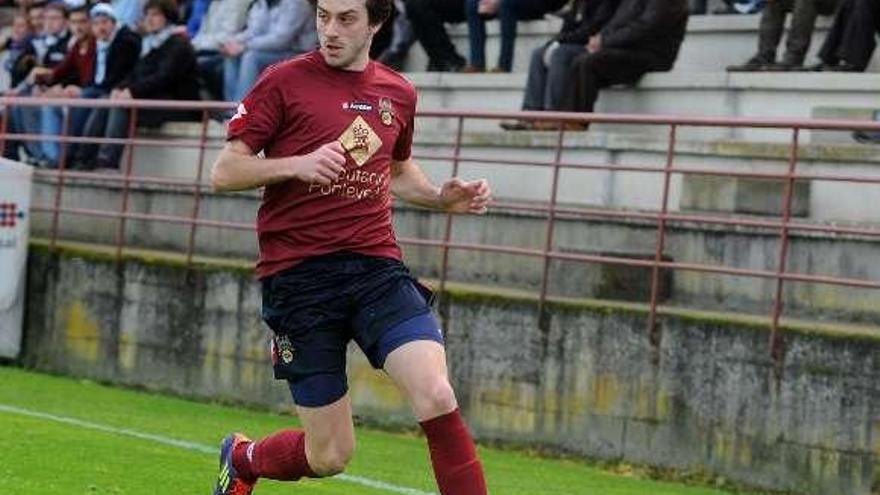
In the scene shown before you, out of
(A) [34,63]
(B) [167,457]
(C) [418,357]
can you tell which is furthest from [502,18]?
(C) [418,357]

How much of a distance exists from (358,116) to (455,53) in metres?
11.0

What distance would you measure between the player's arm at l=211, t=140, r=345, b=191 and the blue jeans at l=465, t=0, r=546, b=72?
10492 millimetres

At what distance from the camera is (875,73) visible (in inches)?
629

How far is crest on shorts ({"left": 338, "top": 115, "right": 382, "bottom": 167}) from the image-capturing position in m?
8.69

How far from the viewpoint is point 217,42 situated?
20859mm

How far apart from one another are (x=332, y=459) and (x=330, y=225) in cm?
89

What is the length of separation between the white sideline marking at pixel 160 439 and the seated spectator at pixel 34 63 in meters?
6.45

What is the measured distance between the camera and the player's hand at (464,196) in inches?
358

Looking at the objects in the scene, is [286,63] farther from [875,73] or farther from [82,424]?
[875,73]

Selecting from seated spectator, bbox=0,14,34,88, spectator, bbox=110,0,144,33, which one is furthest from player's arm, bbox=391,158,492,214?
seated spectator, bbox=0,14,34,88

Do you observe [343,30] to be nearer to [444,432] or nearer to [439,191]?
[439,191]

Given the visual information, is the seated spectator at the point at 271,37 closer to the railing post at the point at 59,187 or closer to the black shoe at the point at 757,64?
the railing post at the point at 59,187

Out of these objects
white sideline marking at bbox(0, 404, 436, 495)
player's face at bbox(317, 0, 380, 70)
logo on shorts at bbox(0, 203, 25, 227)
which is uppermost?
player's face at bbox(317, 0, 380, 70)

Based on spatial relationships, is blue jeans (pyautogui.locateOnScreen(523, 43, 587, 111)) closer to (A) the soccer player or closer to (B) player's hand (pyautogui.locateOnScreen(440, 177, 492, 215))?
(B) player's hand (pyautogui.locateOnScreen(440, 177, 492, 215))
